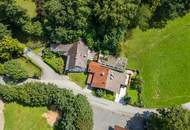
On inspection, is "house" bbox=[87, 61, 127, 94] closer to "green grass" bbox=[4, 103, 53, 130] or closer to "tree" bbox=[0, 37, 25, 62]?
"green grass" bbox=[4, 103, 53, 130]

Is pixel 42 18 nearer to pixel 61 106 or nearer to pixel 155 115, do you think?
pixel 61 106

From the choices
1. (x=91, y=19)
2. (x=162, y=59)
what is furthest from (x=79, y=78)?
(x=162, y=59)

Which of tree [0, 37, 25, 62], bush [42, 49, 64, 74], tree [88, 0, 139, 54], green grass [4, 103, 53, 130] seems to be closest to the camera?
tree [88, 0, 139, 54]

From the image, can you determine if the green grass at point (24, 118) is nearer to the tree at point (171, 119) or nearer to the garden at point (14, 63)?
the garden at point (14, 63)

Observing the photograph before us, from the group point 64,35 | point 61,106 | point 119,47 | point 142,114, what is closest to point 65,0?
point 64,35

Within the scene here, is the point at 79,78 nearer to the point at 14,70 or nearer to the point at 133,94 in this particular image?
the point at 133,94

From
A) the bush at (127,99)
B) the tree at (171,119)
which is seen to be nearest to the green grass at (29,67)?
the bush at (127,99)

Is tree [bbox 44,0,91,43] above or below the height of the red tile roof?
above

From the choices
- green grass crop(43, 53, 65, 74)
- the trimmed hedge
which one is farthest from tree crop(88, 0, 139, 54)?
the trimmed hedge
